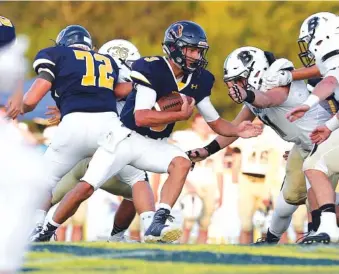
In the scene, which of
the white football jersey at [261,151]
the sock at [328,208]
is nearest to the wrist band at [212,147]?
the sock at [328,208]

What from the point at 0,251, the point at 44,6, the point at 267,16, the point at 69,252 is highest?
the point at 44,6

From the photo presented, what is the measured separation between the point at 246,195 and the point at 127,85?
3.48 metres

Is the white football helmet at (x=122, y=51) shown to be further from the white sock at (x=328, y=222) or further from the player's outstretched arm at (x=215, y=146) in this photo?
the white sock at (x=328, y=222)

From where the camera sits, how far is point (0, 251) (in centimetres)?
381


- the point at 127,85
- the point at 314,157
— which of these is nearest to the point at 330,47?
the point at 314,157

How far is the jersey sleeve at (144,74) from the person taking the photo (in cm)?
742

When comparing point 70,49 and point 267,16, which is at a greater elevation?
point 267,16

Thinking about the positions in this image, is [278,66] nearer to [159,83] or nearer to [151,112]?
[159,83]

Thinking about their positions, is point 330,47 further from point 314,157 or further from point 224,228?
point 224,228

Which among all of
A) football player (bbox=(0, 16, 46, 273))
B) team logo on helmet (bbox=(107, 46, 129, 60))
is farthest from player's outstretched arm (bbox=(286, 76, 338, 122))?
football player (bbox=(0, 16, 46, 273))

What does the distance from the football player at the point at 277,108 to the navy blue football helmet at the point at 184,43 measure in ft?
0.92

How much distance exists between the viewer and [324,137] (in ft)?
23.1

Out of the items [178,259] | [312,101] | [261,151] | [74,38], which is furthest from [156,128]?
[261,151]

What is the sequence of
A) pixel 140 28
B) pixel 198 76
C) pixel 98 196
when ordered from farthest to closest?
pixel 140 28, pixel 98 196, pixel 198 76
